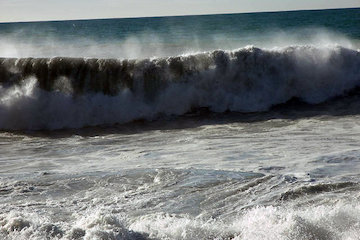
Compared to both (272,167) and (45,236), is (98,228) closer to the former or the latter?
(45,236)

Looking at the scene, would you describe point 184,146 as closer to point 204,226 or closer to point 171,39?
point 204,226

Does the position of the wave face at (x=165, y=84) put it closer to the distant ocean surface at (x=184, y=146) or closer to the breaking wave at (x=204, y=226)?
the distant ocean surface at (x=184, y=146)

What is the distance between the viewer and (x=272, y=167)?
8.66 metres

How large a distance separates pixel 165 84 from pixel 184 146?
4.97 metres

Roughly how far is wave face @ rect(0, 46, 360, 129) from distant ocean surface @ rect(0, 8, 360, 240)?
0.12ft

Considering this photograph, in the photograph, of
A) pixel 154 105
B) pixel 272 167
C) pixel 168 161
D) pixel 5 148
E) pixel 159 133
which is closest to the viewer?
pixel 272 167

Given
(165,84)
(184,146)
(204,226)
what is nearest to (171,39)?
(165,84)

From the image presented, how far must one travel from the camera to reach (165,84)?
50.5ft

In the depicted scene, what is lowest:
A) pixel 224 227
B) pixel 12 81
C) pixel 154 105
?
pixel 224 227

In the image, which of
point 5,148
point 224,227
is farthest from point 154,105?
point 224,227

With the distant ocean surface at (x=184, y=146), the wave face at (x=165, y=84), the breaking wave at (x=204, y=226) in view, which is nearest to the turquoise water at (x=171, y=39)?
the wave face at (x=165, y=84)

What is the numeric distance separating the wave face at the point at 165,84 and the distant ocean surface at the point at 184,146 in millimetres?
36

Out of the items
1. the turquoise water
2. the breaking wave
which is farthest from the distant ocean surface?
the turquoise water

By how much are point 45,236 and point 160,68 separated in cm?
1018
